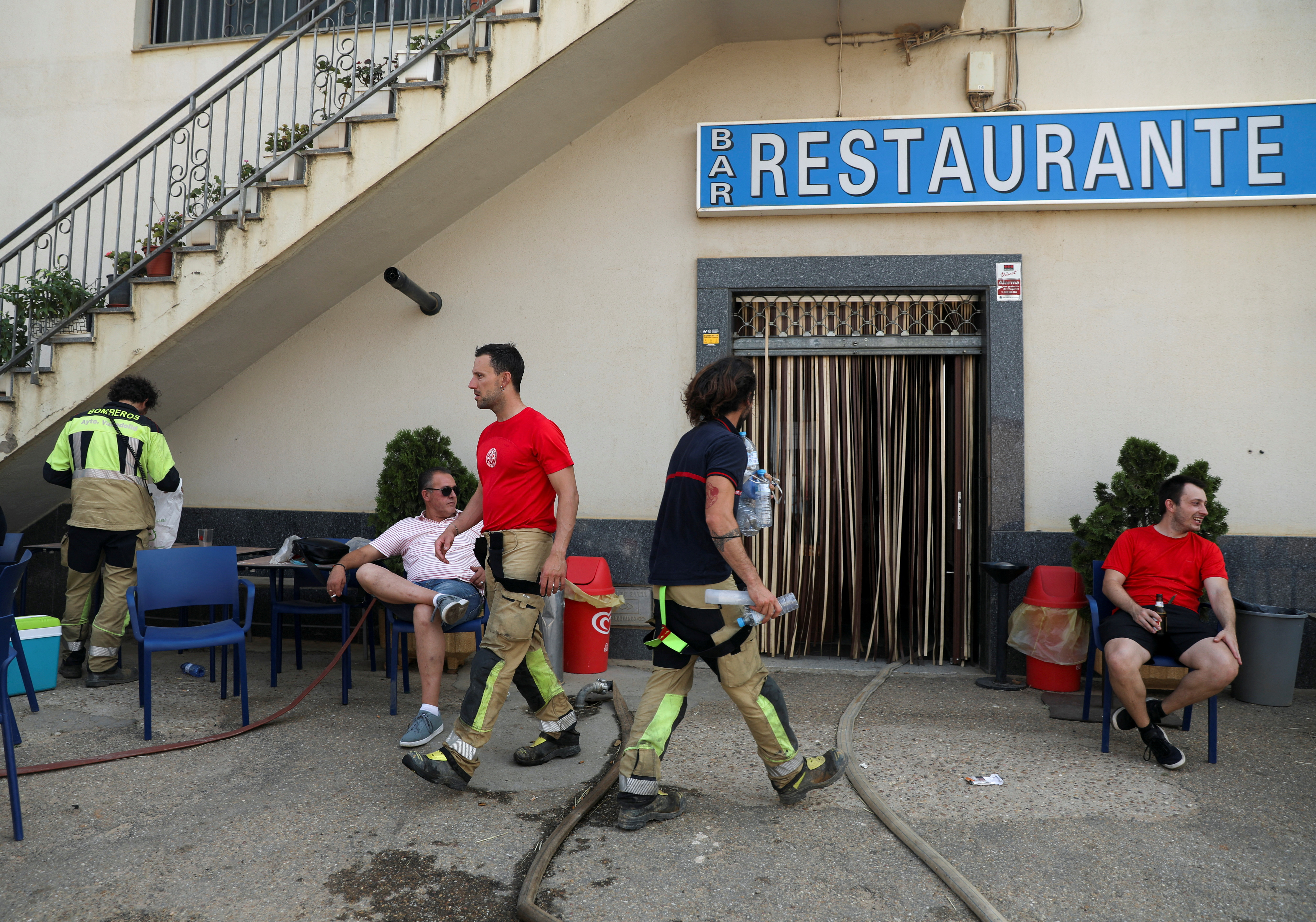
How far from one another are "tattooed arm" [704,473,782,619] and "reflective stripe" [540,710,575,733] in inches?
47.8

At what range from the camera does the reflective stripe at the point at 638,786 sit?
3352 millimetres

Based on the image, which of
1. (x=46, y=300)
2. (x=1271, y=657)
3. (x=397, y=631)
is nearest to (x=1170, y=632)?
(x=1271, y=657)

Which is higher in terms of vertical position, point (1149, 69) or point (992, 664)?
point (1149, 69)

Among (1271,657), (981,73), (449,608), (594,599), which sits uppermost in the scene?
(981,73)

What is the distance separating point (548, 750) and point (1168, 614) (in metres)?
3.12

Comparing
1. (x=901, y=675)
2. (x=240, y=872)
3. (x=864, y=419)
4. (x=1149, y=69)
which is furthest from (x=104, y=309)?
(x=1149, y=69)

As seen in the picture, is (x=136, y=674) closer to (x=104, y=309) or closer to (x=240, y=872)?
(x=104, y=309)

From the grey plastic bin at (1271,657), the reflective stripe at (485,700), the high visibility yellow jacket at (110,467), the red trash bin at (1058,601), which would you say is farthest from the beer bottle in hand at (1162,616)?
the high visibility yellow jacket at (110,467)

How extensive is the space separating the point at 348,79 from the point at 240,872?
5673mm

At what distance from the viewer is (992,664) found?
598 centimetres

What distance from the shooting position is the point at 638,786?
3354 mm

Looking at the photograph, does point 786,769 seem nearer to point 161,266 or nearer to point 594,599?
point 594,599

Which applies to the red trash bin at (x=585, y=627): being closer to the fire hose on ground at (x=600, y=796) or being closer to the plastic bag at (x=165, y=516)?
the fire hose on ground at (x=600, y=796)

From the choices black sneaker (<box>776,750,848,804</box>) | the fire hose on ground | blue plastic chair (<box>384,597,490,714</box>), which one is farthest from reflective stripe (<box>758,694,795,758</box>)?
blue plastic chair (<box>384,597,490,714</box>)
